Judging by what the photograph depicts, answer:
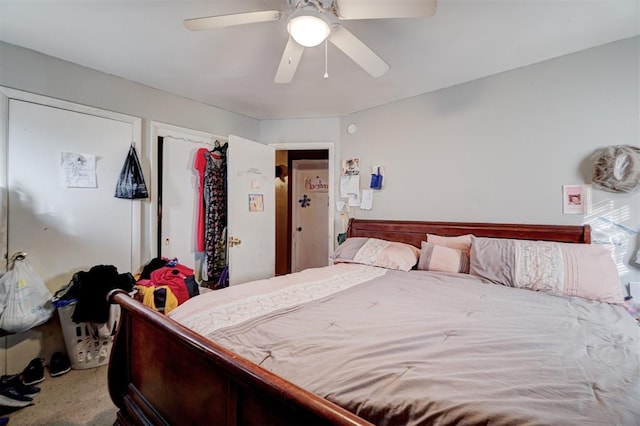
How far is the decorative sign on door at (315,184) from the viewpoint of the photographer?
16.1 feet

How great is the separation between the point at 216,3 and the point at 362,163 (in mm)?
2127

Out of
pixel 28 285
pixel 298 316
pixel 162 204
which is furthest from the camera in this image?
pixel 162 204

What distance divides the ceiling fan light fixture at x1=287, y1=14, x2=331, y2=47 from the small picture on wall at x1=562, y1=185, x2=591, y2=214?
2114 millimetres

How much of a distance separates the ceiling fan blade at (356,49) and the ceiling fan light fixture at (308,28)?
119mm

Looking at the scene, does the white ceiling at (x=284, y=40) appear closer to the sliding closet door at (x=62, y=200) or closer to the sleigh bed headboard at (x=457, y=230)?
the sliding closet door at (x=62, y=200)

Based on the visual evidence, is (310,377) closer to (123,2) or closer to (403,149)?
(123,2)

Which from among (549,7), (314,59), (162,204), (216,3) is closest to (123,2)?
(216,3)

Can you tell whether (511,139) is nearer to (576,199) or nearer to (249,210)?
(576,199)

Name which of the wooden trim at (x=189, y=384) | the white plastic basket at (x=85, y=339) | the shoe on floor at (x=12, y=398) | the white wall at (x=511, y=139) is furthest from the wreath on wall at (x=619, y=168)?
the shoe on floor at (x=12, y=398)

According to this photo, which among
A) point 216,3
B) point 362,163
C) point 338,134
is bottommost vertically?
point 362,163

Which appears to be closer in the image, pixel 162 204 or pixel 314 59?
pixel 314 59

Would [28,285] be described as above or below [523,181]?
below

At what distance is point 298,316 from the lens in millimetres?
1345

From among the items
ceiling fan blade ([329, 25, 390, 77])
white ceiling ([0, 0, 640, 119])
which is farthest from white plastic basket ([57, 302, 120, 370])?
ceiling fan blade ([329, 25, 390, 77])
